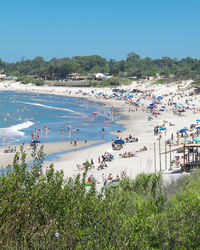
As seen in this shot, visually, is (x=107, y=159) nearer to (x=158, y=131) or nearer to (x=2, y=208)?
(x=158, y=131)

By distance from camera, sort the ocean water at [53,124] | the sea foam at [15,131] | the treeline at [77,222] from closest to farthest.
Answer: the treeline at [77,222] → the ocean water at [53,124] → the sea foam at [15,131]

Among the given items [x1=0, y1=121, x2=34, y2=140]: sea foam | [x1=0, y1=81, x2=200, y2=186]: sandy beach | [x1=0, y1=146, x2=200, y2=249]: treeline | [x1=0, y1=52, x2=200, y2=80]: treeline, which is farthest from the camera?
A: [x1=0, y1=52, x2=200, y2=80]: treeline

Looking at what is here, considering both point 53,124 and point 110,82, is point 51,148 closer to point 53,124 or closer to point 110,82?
point 53,124

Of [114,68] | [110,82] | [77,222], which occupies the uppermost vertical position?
[114,68]

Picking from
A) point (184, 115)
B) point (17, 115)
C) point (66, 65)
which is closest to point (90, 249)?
point (184, 115)

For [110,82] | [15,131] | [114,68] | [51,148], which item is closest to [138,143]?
[51,148]

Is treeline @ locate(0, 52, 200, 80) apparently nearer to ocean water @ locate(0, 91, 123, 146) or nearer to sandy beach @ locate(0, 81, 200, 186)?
sandy beach @ locate(0, 81, 200, 186)

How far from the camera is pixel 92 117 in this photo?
60.8 meters

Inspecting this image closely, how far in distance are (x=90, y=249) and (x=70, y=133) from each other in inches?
1508

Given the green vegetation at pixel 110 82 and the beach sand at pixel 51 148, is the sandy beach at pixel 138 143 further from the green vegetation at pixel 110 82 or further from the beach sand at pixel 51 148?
the green vegetation at pixel 110 82

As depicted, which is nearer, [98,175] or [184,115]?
[98,175]

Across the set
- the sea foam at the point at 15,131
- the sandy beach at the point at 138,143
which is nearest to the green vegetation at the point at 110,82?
the sandy beach at the point at 138,143

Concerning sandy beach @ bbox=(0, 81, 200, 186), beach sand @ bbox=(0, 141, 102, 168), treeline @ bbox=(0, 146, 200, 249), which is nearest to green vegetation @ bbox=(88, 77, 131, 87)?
sandy beach @ bbox=(0, 81, 200, 186)

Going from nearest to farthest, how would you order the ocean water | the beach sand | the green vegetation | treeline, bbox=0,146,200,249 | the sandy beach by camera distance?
treeline, bbox=0,146,200,249 → the sandy beach → the beach sand → the ocean water → the green vegetation
